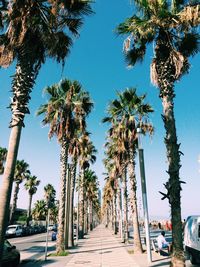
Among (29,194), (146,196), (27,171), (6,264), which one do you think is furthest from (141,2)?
(29,194)

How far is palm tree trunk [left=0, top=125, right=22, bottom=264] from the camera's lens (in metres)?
7.65

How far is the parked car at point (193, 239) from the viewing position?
12.6 metres

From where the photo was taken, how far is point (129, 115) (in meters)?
20.0

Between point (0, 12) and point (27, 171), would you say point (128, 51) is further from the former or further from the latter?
point (27, 171)

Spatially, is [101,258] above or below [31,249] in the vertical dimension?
below

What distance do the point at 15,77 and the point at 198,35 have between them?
7.35 meters

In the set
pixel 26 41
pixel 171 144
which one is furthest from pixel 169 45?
pixel 26 41

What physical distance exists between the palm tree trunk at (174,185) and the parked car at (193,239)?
13.0ft

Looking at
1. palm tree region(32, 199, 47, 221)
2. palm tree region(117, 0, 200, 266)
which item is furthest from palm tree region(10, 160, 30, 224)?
palm tree region(117, 0, 200, 266)

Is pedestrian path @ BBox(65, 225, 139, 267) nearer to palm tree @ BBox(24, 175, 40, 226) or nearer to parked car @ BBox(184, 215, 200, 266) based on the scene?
parked car @ BBox(184, 215, 200, 266)

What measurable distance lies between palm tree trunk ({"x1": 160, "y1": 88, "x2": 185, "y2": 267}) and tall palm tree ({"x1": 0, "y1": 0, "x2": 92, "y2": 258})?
4.81 metres

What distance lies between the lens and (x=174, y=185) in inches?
372

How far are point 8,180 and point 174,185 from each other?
5190mm

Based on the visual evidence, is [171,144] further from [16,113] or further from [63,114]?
[63,114]
